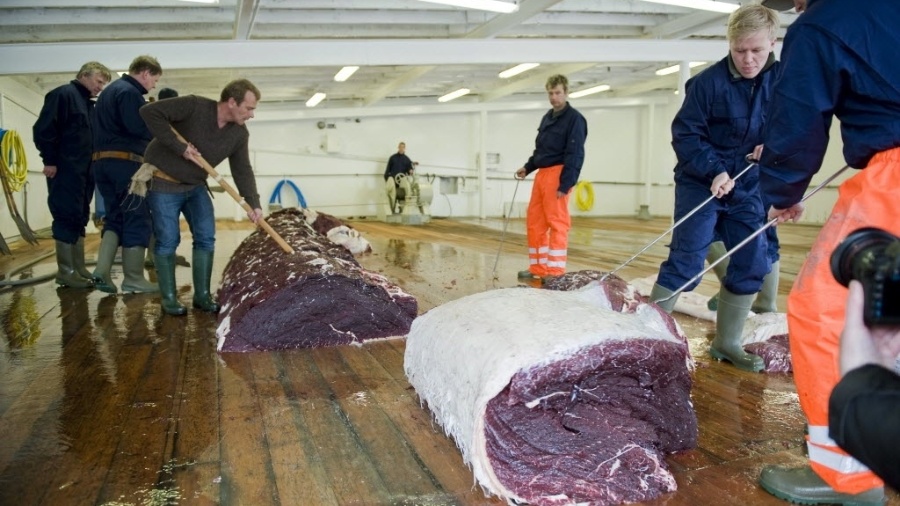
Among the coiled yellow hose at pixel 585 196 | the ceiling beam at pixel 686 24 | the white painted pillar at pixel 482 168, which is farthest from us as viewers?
the coiled yellow hose at pixel 585 196

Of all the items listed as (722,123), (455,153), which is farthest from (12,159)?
(455,153)

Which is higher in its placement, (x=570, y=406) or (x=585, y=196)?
(x=570, y=406)

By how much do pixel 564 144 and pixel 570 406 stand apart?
142 inches

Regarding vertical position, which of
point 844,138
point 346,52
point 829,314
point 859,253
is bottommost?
point 829,314

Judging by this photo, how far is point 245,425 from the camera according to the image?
7.15 ft

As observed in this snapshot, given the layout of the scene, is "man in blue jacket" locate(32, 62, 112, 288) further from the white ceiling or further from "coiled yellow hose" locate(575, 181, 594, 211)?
"coiled yellow hose" locate(575, 181, 594, 211)

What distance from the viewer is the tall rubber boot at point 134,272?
4.65m

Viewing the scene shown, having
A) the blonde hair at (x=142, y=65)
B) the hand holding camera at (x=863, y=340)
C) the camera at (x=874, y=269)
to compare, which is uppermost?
the blonde hair at (x=142, y=65)

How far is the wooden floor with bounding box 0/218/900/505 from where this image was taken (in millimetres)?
1722

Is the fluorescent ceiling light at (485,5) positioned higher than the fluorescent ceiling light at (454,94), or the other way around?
the fluorescent ceiling light at (485,5)

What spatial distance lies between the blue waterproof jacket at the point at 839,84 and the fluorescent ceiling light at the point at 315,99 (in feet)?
43.7

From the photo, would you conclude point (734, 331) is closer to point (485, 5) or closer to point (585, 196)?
point (485, 5)

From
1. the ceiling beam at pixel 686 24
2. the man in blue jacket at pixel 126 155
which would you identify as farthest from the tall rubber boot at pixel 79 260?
the ceiling beam at pixel 686 24

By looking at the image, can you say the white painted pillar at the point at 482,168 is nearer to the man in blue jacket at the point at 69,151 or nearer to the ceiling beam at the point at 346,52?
the ceiling beam at the point at 346,52
